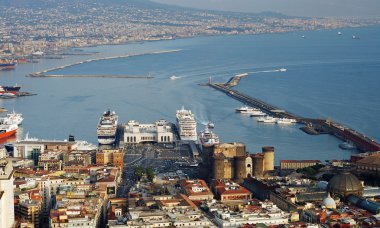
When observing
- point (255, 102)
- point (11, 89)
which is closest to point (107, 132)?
point (255, 102)

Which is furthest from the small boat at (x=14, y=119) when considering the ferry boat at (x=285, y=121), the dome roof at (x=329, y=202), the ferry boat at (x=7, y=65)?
the ferry boat at (x=7, y=65)

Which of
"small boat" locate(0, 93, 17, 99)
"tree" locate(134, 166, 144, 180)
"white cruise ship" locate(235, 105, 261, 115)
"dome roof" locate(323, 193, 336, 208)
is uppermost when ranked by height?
"dome roof" locate(323, 193, 336, 208)

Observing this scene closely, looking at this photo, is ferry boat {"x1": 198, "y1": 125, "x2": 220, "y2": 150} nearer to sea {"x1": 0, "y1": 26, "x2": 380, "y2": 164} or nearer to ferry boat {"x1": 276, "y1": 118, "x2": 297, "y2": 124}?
sea {"x1": 0, "y1": 26, "x2": 380, "y2": 164}

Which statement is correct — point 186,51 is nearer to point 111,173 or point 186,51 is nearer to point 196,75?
point 196,75

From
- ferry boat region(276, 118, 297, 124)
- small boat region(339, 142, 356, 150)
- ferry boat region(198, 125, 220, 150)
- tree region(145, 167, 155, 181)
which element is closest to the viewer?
tree region(145, 167, 155, 181)

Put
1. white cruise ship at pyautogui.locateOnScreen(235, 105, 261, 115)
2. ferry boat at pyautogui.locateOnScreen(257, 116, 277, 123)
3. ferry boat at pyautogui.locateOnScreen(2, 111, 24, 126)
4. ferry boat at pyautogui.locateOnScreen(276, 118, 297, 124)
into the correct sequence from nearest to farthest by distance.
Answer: ferry boat at pyautogui.locateOnScreen(2, 111, 24, 126) < ferry boat at pyautogui.locateOnScreen(276, 118, 297, 124) < ferry boat at pyautogui.locateOnScreen(257, 116, 277, 123) < white cruise ship at pyautogui.locateOnScreen(235, 105, 261, 115)

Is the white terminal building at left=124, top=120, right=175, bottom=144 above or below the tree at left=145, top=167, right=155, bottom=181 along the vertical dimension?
below

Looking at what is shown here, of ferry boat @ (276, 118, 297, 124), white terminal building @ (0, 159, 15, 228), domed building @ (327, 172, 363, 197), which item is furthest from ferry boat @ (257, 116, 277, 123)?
white terminal building @ (0, 159, 15, 228)
